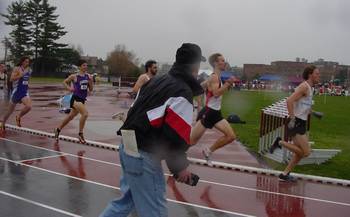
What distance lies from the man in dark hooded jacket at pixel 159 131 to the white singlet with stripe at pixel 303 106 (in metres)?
4.54

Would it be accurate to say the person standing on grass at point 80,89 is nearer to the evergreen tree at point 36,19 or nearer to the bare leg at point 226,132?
the bare leg at point 226,132

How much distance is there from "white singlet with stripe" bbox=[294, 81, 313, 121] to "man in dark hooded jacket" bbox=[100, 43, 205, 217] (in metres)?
4.54

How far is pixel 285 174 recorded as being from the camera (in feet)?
28.6

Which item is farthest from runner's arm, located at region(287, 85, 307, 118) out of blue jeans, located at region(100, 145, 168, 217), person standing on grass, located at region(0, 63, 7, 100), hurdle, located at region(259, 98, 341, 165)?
person standing on grass, located at region(0, 63, 7, 100)

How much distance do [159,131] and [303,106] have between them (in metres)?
4.87

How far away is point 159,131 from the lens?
411 centimetres

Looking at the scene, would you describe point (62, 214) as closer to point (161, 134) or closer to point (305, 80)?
point (161, 134)

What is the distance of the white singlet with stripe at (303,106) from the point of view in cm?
841

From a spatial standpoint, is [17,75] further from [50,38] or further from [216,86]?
[50,38]

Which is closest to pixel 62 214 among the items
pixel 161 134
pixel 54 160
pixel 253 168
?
pixel 161 134

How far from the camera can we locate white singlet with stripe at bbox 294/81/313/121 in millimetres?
8414

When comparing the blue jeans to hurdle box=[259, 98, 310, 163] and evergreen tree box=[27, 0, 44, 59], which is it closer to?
hurdle box=[259, 98, 310, 163]

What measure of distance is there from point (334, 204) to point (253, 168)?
7.42 ft

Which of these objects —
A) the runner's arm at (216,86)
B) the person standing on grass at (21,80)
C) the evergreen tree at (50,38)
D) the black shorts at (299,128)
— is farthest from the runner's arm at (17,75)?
the evergreen tree at (50,38)
